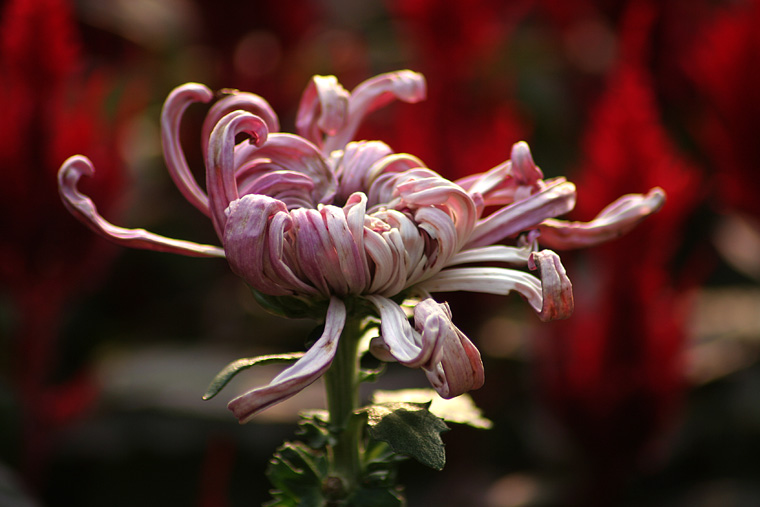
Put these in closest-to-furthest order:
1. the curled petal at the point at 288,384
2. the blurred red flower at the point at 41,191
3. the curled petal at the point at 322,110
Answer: the curled petal at the point at 288,384
the curled petal at the point at 322,110
the blurred red flower at the point at 41,191

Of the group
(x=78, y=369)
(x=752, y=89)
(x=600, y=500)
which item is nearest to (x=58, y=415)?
(x=78, y=369)

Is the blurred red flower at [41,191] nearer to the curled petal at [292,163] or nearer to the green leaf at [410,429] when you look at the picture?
the curled petal at [292,163]

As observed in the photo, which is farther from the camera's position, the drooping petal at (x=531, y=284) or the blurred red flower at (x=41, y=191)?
the blurred red flower at (x=41, y=191)

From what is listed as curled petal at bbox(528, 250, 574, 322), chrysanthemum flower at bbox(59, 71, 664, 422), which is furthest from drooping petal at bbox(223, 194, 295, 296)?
curled petal at bbox(528, 250, 574, 322)

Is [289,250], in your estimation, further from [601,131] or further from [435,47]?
[435,47]

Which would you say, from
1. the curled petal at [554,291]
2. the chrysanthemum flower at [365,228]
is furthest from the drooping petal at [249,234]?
the curled petal at [554,291]
